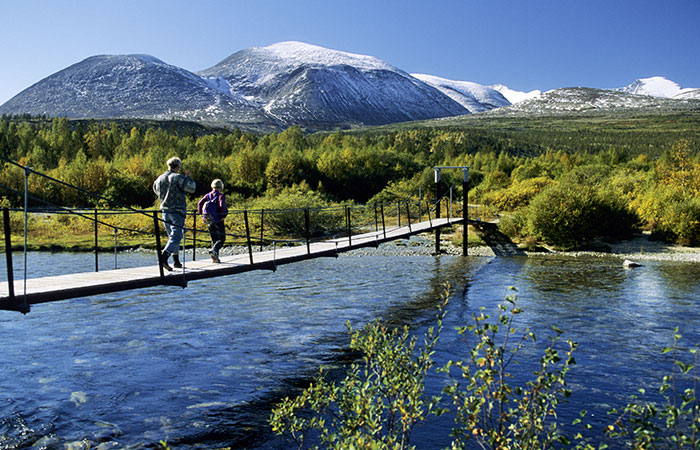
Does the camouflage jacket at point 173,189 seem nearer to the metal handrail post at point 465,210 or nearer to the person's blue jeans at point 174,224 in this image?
the person's blue jeans at point 174,224

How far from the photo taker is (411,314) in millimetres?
16234

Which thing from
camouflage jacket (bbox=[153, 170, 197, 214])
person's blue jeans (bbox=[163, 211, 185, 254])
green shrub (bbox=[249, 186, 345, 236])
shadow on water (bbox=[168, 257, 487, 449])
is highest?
camouflage jacket (bbox=[153, 170, 197, 214])

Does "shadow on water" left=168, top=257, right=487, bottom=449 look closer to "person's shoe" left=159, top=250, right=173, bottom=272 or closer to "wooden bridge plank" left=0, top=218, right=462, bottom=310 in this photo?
"wooden bridge plank" left=0, top=218, right=462, bottom=310

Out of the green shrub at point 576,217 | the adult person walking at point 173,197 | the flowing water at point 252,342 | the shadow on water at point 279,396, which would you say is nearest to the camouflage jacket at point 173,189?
Result: the adult person walking at point 173,197

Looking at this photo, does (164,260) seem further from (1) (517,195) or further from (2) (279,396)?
(1) (517,195)

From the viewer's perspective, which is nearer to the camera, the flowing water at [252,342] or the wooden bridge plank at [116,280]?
the wooden bridge plank at [116,280]

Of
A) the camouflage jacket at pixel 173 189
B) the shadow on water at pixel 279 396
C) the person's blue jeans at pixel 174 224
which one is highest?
the camouflage jacket at pixel 173 189

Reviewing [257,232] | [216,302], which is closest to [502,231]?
[257,232]

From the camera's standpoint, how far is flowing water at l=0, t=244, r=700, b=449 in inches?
336

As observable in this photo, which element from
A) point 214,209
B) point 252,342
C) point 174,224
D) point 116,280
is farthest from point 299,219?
point 116,280

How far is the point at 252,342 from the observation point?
12.8m

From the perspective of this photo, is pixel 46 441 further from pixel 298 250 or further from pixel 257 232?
pixel 257 232

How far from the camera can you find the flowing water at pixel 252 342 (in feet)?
28.0

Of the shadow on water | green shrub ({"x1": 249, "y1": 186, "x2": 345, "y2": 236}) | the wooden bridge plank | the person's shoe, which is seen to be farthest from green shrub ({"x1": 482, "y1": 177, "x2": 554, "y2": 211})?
the person's shoe
